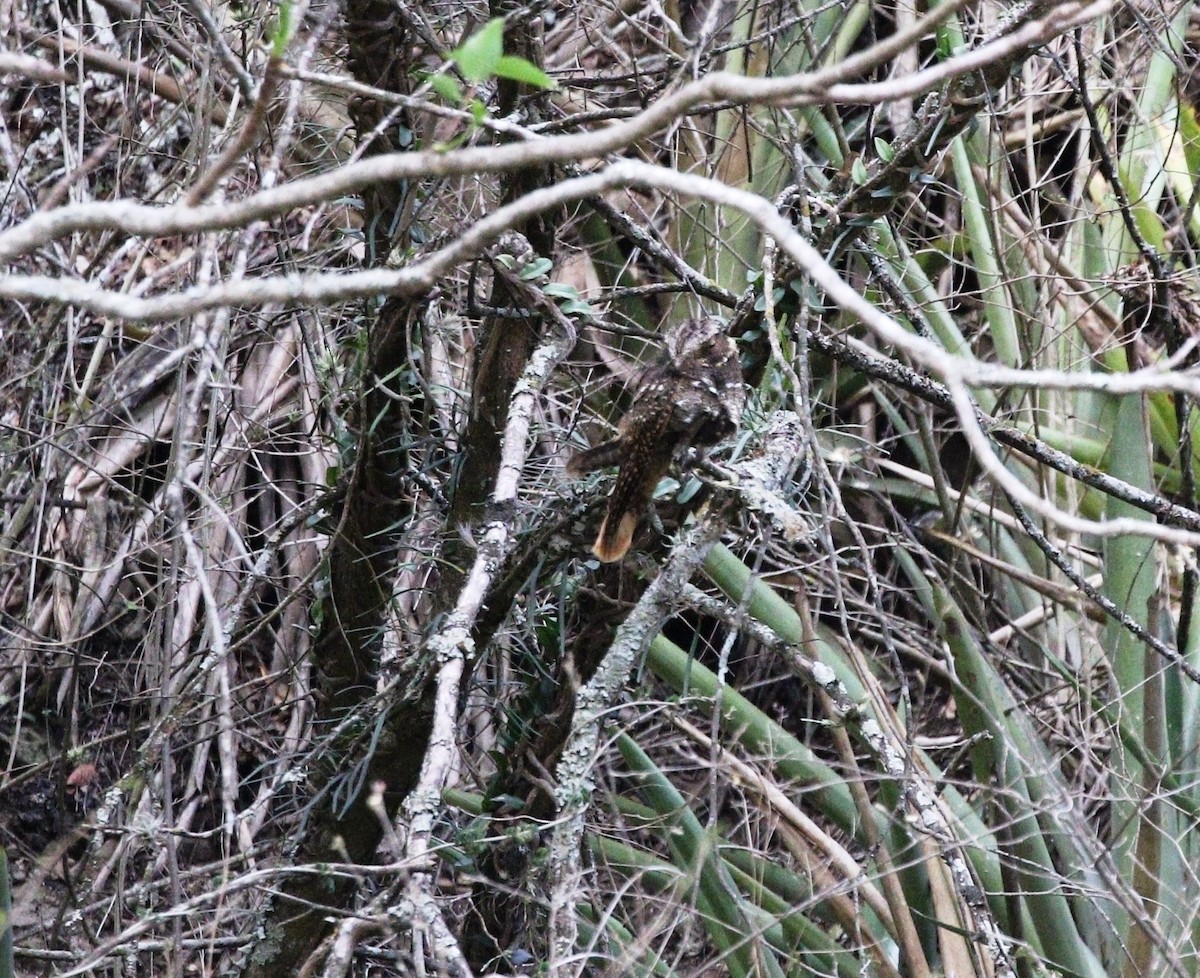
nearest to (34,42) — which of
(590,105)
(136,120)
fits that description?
(136,120)

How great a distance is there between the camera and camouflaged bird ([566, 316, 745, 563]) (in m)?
2.14

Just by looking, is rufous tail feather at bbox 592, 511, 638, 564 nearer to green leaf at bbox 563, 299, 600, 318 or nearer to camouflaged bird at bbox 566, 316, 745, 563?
camouflaged bird at bbox 566, 316, 745, 563

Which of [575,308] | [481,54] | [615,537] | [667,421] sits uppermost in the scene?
[481,54]

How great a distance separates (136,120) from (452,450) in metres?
1.85

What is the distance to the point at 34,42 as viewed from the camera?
351 cm

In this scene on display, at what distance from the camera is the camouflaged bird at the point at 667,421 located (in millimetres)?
2145

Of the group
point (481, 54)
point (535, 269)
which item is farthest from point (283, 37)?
point (535, 269)

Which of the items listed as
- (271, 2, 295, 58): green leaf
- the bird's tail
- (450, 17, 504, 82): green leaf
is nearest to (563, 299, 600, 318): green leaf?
the bird's tail

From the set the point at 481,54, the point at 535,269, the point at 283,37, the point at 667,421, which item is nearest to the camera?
the point at 481,54

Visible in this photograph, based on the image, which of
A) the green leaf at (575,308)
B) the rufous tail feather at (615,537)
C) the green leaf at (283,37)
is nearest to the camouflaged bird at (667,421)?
the rufous tail feather at (615,537)

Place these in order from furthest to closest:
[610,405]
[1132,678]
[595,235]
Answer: [595,235] → [610,405] → [1132,678]

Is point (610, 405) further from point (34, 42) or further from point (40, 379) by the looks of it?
point (34, 42)

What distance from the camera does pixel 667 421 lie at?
2.15m

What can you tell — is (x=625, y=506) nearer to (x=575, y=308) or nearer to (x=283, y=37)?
(x=575, y=308)
